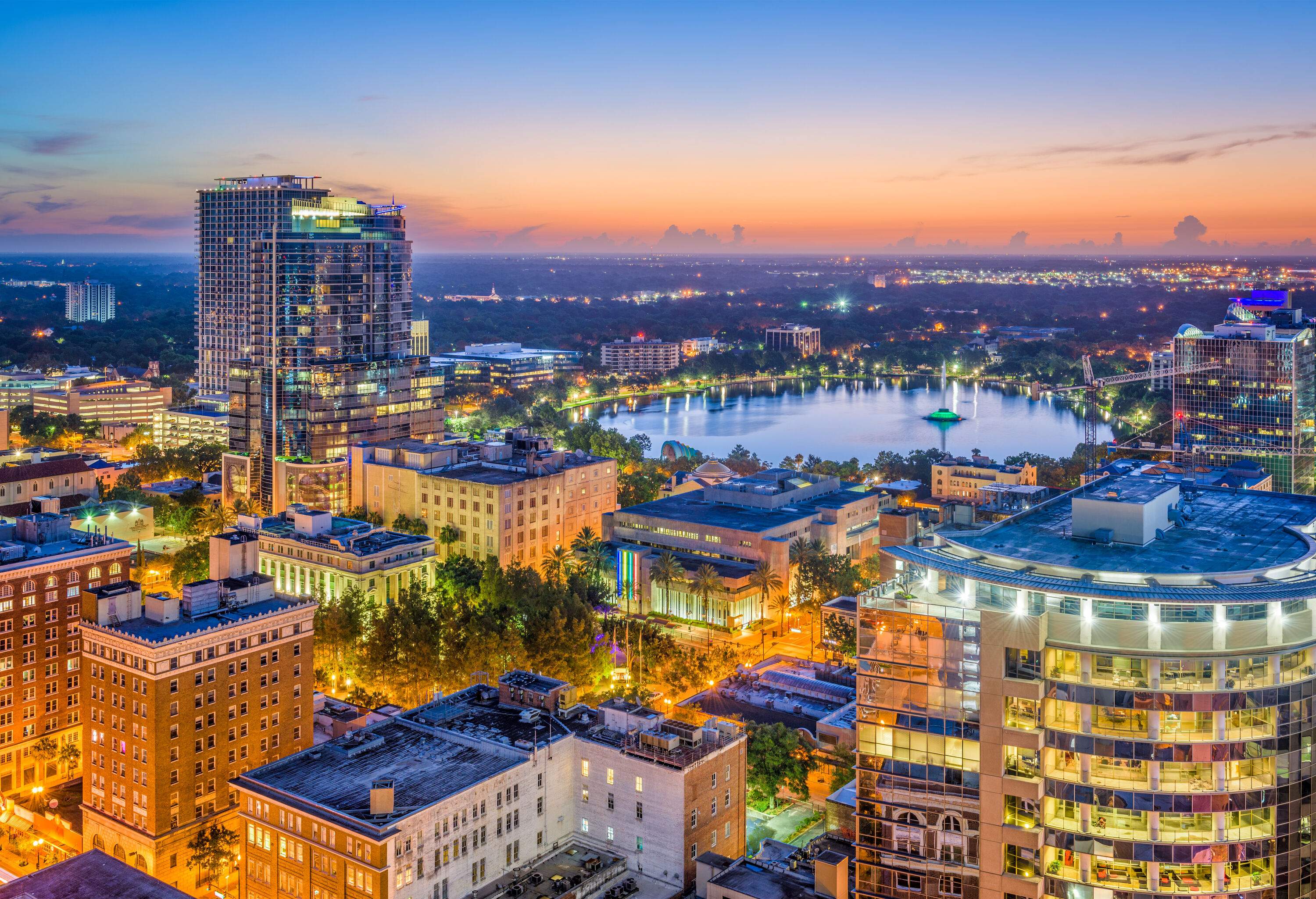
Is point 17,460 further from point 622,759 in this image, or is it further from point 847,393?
point 847,393

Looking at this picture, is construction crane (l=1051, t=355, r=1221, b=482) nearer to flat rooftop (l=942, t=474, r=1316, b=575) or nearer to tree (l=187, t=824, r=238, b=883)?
flat rooftop (l=942, t=474, r=1316, b=575)

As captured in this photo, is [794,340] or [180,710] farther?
[794,340]

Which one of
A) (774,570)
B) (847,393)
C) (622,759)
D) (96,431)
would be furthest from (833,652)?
(847,393)

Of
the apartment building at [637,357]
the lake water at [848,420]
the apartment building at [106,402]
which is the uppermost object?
the apartment building at [637,357]

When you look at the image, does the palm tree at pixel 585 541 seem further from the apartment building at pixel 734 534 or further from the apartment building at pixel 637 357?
the apartment building at pixel 637 357

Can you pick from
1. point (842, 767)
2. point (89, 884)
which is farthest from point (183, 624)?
point (842, 767)

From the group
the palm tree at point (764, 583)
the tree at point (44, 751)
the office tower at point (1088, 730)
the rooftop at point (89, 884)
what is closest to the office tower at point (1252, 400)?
the palm tree at point (764, 583)

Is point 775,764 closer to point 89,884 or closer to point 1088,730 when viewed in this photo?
point 1088,730
